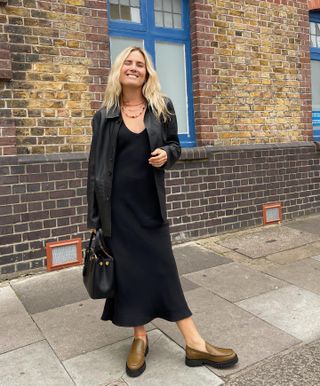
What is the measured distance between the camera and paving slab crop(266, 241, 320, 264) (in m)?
5.04

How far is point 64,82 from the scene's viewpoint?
4887mm

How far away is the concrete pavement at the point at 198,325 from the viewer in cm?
271

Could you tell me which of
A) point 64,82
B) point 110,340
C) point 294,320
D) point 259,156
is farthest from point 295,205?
point 110,340

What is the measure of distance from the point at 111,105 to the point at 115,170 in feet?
1.40

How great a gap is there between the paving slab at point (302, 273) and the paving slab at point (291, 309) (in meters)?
0.16

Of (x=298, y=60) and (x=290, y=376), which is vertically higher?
(x=298, y=60)

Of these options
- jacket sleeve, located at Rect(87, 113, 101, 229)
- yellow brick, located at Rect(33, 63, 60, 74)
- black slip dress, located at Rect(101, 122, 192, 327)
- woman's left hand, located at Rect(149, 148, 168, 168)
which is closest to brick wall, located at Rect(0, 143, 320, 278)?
yellow brick, located at Rect(33, 63, 60, 74)

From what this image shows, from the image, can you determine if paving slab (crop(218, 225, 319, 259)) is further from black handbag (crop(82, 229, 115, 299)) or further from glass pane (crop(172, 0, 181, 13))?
glass pane (crop(172, 0, 181, 13))

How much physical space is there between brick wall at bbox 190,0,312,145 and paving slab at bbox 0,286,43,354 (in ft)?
11.2

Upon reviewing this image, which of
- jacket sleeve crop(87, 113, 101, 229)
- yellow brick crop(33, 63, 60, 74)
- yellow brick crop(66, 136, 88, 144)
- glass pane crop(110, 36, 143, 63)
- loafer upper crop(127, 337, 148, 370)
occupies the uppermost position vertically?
glass pane crop(110, 36, 143, 63)

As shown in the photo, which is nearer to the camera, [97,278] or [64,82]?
[97,278]

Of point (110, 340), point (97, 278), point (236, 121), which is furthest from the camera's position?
point (236, 121)

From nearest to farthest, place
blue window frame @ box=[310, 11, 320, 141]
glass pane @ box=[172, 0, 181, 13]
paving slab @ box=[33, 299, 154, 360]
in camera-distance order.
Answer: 1. paving slab @ box=[33, 299, 154, 360]
2. glass pane @ box=[172, 0, 181, 13]
3. blue window frame @ box=[310, 11, 320, 141]

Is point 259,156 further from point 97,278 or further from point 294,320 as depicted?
point 97,278
